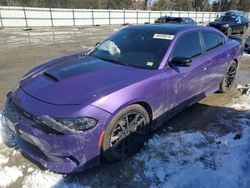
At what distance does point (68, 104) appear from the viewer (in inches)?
105

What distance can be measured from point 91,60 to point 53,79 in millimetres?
824

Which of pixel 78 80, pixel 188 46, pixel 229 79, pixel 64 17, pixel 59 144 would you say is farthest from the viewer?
pixel 64 17

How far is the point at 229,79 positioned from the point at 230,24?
50.7 feet

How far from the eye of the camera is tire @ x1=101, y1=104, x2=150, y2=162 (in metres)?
2.90

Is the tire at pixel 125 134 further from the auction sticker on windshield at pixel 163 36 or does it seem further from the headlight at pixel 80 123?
the auction sticker on windshield at pixel 163 36

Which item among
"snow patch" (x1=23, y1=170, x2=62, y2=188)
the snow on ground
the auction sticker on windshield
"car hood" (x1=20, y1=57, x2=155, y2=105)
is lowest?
the snow on ground

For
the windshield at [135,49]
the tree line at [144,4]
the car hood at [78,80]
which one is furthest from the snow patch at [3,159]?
the tree line at [144,4]

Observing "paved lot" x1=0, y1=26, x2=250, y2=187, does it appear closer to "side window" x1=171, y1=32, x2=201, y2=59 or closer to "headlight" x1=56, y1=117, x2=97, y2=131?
"headlight" x1=56, y1=117, x2=97, y2=131

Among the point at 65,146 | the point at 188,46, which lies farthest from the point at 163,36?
the point at 65,146

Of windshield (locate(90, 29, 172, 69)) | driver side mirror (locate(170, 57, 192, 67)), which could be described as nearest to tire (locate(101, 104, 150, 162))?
windshield (locate(90, 29, 172, 69))

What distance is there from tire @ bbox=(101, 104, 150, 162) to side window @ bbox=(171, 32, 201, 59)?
113cm

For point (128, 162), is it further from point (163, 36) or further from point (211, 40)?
point (211, 40)

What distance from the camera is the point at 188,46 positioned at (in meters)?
4.13

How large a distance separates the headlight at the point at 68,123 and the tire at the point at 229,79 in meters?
3.88
